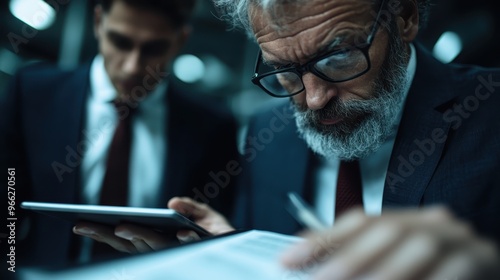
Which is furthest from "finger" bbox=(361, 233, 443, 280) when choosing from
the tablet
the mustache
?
the mustache

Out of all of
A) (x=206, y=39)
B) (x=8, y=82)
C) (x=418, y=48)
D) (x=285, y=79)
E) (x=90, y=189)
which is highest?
(x=206, y=39)

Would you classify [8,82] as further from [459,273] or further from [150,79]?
[459,273]

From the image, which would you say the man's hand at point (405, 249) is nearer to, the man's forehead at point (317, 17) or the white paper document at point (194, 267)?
the white paper document at point (194, 267)

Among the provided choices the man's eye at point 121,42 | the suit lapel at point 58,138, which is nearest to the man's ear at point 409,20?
the man's eye at point 121,42

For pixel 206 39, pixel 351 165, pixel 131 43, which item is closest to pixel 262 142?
pixel 351 165

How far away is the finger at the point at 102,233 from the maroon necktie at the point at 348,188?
1.63 ft

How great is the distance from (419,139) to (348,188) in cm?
21

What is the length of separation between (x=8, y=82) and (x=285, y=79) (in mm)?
995

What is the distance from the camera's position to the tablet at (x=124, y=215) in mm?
621

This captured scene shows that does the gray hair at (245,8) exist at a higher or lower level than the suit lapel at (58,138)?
higher

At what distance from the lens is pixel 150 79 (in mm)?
1409

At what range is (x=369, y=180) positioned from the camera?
103cm

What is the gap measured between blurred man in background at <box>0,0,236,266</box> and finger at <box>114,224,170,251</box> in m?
0.50

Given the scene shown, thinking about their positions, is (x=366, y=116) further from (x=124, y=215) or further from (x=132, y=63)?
(x=132, y=63)
